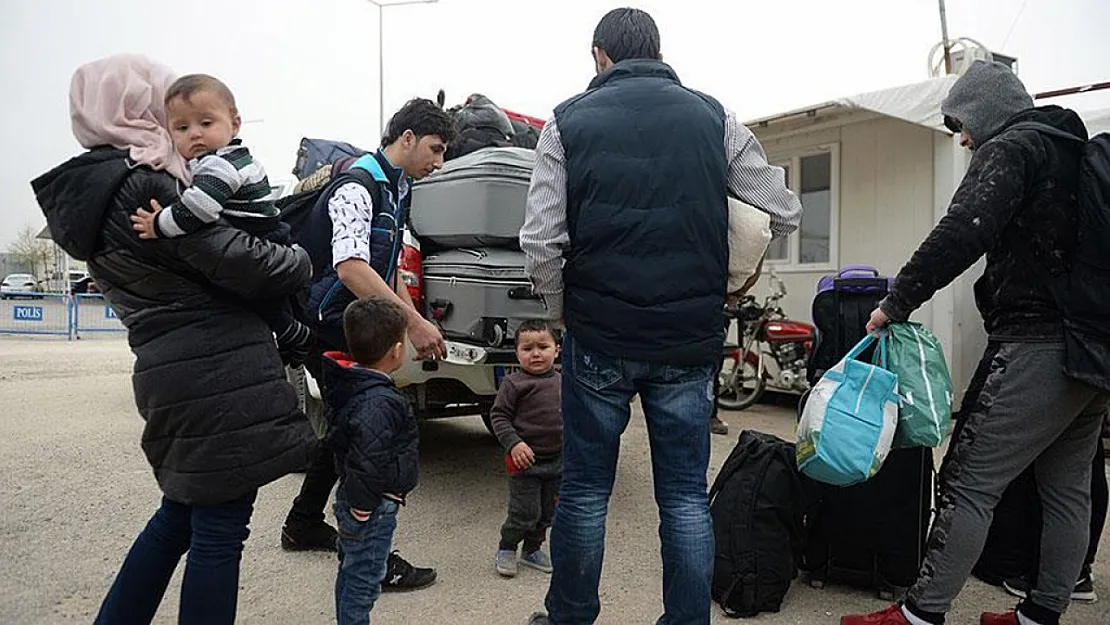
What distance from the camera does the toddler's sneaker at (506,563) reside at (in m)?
3.46

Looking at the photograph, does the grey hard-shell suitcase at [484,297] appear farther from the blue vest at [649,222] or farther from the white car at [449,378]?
the blue vest at [649,222]

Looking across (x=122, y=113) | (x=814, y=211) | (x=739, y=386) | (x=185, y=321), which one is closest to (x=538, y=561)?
(x=185, y=321)

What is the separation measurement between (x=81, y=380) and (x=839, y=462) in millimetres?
10718

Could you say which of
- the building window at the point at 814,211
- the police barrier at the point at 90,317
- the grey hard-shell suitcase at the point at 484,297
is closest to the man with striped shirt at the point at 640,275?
the grey hard-shell suitcase at the point at 484,297

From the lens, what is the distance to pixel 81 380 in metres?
10.6

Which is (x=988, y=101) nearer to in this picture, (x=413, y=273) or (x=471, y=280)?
(x=471, y=280)

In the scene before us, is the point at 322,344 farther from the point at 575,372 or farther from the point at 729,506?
the point at 729,506

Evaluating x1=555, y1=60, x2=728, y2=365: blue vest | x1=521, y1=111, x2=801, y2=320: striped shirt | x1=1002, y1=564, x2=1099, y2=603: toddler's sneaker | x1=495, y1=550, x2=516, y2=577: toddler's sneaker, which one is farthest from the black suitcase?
x1=495, y1=550, x2=516, y2=577: toddler's sneaker

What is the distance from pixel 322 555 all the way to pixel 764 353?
5473mm

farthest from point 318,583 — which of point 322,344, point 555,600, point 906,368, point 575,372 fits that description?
point 906,368

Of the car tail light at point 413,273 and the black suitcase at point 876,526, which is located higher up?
the car tail light at point 413,273

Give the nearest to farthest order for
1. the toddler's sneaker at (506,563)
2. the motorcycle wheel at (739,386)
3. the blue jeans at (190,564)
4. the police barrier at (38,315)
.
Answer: the blue jeans at (190,564), the toddler's sneaker at (506,563), the motorcycle wheel at (739,386), the police barrier at (38,315)

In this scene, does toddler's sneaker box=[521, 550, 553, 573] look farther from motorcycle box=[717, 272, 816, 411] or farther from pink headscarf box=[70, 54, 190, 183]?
motorcycle box=[717, 272, 816, 411]

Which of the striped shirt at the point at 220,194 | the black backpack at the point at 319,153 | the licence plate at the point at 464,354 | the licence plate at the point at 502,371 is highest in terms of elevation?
the black backpack at the point at 319,153
